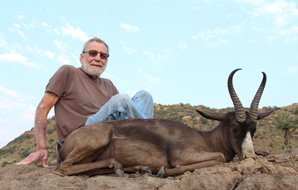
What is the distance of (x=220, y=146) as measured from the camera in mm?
6918

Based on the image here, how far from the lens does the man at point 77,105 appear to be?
652cm

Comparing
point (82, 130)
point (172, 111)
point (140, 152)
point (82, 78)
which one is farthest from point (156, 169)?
point (172, 111)

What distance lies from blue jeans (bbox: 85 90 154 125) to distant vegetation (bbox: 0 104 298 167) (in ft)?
40.4

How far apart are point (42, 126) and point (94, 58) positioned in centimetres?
155

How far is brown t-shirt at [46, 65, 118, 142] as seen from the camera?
6.81 metres

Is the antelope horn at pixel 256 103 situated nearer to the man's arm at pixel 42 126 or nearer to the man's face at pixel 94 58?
the man's face at pixel 94 58

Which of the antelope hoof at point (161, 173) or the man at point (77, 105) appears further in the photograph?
the man at point (77, 105)

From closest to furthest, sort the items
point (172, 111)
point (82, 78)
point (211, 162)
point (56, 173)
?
point (56, 173) → point (211, 162) → point (82, 78) → point (172, 111)

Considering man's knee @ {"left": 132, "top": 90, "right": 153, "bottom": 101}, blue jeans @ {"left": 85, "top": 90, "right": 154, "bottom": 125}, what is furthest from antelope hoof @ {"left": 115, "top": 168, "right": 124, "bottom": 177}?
man's knee @ {"left": 132, "top": 90, "right": 153, "bottom": 101}

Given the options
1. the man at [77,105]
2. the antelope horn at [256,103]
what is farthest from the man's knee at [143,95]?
the antelope horn at [256,103]

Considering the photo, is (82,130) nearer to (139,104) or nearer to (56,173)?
(56,173)

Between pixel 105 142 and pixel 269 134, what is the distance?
86.5 ft

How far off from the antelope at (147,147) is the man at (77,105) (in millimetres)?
313

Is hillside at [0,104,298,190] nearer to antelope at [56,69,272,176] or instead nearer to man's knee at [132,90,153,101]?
antelope at [56,69,272,176]
